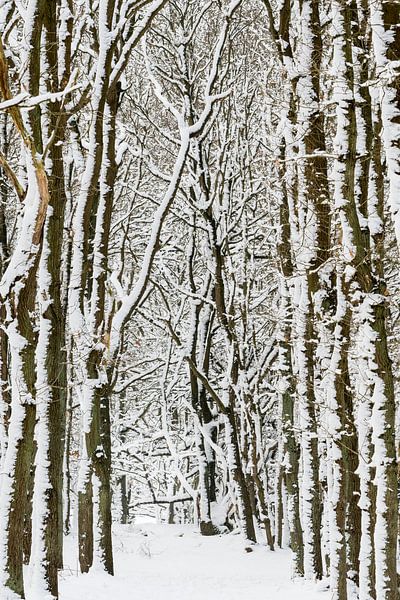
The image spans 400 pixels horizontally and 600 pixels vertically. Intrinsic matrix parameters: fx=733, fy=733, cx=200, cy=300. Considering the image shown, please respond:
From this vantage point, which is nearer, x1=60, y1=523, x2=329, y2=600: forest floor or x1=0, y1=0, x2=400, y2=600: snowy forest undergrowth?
x1=0, y1=0, x2=400, y2=600: snowy forest undergrowth

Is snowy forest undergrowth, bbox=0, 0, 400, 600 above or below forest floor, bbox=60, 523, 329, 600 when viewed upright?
above

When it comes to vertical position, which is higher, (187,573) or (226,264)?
(226,264)

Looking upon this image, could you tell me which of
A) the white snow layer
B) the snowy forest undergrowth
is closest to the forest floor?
the white snow layer

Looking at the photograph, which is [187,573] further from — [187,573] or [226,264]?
[226,264]

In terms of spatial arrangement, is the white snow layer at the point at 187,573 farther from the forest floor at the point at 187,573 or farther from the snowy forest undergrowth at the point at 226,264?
the snowy forest undergrowth at the point at 226,264

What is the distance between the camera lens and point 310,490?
10.5 metres

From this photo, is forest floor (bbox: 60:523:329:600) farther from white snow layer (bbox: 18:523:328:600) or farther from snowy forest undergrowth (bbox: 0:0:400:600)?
snowy forest undergrowth (bbox: 0:0:400:600)

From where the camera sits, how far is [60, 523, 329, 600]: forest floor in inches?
384

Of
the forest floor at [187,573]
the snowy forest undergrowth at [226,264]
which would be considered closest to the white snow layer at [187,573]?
the forest floor at [187,573]

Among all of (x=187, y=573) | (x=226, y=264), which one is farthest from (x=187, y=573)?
(x=226, y=264)

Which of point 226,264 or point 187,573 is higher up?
point 226,264

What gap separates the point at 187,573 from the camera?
12.9 metres

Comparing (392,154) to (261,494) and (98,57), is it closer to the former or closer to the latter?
(98,57)

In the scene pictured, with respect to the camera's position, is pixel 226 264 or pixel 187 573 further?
pixel 226 264
